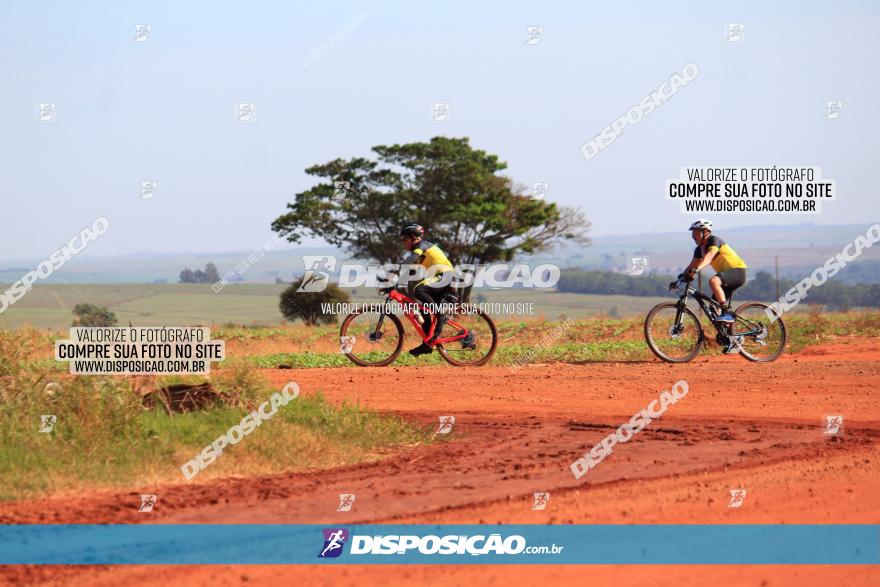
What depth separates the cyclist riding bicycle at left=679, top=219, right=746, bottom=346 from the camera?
55.7ft

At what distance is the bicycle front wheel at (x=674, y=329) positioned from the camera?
1733cm

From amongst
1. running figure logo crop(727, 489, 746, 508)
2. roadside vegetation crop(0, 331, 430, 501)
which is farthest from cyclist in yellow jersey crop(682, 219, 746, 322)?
running figure logo crop(727, 489, 746, 508)

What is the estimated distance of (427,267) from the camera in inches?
640

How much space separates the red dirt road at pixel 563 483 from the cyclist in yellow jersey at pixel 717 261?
3038 millimetres

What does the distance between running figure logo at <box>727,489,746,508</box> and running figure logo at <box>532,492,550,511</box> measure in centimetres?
138

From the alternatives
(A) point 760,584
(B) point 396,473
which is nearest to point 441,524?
(B) point 396,473

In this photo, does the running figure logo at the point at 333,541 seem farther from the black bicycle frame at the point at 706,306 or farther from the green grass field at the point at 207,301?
the green grass field at the point at 207,301

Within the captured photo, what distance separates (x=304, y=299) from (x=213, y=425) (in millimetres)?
33037

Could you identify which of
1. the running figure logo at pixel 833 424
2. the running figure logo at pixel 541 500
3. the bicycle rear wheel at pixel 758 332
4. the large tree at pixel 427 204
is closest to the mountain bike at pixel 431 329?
the bicycle rear wheel at pixel 758 332

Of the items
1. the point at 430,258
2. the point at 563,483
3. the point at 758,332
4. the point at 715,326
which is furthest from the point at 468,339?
the point at 563,483

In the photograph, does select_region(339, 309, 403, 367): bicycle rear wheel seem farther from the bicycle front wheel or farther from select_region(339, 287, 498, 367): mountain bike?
the bicycle front wheel

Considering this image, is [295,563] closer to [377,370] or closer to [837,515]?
[837,515]

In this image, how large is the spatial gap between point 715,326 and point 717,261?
107cm

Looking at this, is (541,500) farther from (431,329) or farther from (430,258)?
(431,329)
